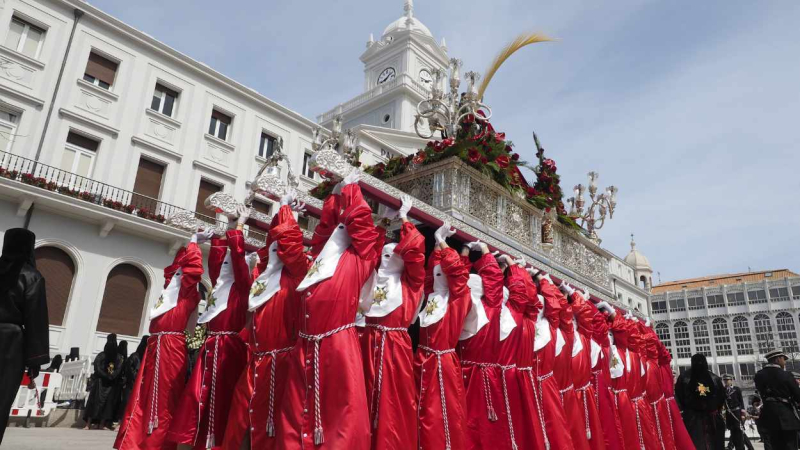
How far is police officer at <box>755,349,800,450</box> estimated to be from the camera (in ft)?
22.8

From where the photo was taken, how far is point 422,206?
17.3 feet

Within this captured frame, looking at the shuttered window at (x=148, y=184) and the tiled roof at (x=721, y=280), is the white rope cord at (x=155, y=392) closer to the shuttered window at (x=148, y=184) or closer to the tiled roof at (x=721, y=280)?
the shuttered window at (x=148, y=184)

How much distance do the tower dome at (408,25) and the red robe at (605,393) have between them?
111 feet

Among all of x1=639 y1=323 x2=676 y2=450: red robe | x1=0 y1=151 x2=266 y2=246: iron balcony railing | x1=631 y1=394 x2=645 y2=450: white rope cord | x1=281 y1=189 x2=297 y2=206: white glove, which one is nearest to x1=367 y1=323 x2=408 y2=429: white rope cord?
x1=281 y1=189 x2=297 y2=206: white glove

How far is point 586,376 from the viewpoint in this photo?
635 centimetres

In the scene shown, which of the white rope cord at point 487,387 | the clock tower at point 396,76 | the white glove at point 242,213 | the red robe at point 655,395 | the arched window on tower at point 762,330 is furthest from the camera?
the arched window on tower at point 762,330

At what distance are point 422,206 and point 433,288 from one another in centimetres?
84

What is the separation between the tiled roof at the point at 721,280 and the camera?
204ft

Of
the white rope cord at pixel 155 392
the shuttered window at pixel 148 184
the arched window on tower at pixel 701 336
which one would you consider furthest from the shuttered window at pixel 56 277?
the arched window on tower at pixel 701 336

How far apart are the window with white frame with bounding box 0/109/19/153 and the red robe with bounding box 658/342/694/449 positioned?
17.9 meters

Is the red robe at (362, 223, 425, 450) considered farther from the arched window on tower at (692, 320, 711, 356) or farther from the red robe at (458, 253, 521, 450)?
the arched window on tower at (692, 320, 711, 356)

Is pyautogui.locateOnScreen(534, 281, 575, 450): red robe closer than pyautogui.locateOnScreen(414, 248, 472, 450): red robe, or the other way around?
pyautogui.locateOnScreen(414, 248, 472, 450): red robe

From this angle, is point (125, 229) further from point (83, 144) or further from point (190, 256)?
point (190, 256)

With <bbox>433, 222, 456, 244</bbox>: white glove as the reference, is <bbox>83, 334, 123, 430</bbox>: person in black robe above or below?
below
